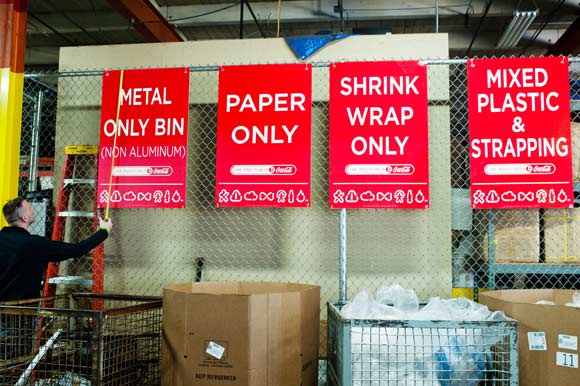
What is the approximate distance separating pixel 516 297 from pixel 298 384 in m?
1.38

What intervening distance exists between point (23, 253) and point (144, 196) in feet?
3.22

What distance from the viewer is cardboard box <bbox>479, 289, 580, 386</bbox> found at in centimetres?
223

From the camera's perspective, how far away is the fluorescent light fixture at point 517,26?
5766mm

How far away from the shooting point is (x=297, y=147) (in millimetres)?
3602

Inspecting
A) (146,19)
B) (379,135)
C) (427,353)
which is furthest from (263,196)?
(146,19)

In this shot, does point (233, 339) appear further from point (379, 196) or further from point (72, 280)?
point (72, 280)

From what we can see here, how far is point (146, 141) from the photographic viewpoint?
379 centimetres

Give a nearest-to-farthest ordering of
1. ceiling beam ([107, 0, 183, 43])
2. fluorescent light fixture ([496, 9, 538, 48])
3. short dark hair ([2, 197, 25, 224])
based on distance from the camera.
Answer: short dark hair ([2, 197, 25, 224])
ceiling beam ([107, 0, 183, 43])
fluorescent light fixture ([496, 9, 538, 48])

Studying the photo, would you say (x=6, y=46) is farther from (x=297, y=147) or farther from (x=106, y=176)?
(x=297, y=147)

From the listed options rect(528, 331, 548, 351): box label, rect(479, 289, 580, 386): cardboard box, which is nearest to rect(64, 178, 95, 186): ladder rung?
rect(479, 289, 580, 386): cardboard box

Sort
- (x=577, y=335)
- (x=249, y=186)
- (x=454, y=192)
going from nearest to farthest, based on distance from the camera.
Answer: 1. (x=577, y=335)
2. (x=249, y=186)
3. (x=454, y=192)

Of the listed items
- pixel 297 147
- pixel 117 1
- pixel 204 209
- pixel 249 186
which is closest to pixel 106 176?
pixel 204 209

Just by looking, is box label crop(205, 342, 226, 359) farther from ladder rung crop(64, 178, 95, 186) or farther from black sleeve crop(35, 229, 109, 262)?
ladder rung crop(64, 178, 95, 186)

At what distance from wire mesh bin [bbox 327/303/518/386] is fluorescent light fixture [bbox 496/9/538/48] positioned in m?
4.92
